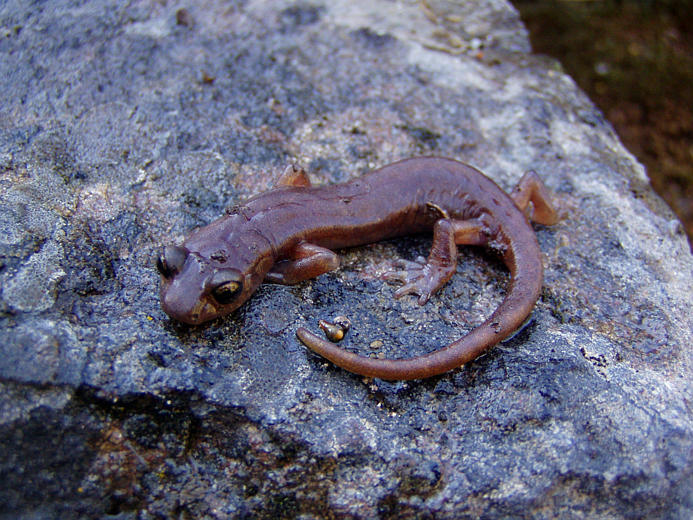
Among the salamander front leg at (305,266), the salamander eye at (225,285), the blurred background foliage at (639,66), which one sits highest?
the salamander eye at (225,285)

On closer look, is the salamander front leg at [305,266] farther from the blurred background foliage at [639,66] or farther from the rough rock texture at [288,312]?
the blurred background foliage at [639,66]

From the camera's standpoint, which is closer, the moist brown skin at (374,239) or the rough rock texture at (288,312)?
the rough rock texture at (288,312)

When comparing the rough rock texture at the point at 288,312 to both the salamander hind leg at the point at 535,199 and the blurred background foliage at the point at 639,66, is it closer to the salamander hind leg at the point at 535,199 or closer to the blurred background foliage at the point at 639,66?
the salamander hind leg at the point at 535,199

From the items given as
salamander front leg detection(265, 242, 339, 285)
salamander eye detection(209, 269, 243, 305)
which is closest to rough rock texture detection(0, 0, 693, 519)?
salamander front leg detection(265, 242, 339, 285)

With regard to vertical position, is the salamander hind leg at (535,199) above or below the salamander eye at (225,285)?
below

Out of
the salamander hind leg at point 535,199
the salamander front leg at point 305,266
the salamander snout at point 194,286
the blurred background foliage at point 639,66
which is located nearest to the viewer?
the salamander snout at point 194,286

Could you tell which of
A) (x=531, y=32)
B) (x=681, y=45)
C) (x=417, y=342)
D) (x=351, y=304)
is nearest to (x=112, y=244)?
(x=351, y=304)

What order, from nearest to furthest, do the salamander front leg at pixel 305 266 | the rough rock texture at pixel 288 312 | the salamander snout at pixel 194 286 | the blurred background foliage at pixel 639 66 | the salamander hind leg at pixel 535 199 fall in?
1. the rough rock texture at pixel 288 312
2. the salamander snout at pixel 194 286
3. the salamander front leg at pixel 305 266
4. the salamander hind leg at pixel 535 199
5. the blurred background foliage at pixel 639 66

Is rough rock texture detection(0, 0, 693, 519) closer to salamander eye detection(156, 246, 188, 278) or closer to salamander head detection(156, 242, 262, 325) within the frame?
salamander head detection(156, 242, 262, 325)

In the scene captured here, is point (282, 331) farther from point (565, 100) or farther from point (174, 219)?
point (565, 100)

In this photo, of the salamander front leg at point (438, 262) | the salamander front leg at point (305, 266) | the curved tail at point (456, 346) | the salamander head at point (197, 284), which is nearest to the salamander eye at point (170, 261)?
the salamander head at point (197, 284)
